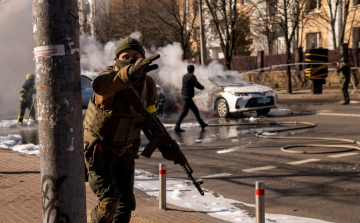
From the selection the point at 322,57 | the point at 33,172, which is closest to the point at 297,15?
the point at 322,57

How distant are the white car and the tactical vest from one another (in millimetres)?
12621

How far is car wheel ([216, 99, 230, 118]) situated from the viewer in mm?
17156

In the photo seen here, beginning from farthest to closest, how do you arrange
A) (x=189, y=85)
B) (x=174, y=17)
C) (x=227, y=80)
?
(x=174, y=17)
(x=227, y=80)
(x=189, y=85)

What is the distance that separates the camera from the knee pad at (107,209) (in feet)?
13.2

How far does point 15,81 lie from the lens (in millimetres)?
32250

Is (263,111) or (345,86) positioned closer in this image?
(263,111)

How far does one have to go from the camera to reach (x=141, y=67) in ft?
10.3

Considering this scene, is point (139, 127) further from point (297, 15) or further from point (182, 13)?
point (182, 13)

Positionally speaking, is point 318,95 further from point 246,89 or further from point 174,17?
point 174,17

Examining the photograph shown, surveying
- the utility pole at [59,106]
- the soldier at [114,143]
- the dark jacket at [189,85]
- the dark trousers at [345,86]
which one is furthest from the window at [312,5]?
the utility pole at [59,106]

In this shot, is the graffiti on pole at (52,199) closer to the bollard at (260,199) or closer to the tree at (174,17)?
the bollard at (260,199)

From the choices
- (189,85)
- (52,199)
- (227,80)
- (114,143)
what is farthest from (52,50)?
(227,80)

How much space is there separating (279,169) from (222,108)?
889 cm

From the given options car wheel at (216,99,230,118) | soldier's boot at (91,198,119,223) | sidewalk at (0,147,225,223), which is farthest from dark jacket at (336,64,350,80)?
soldier's boot at (91,198,119,223)
